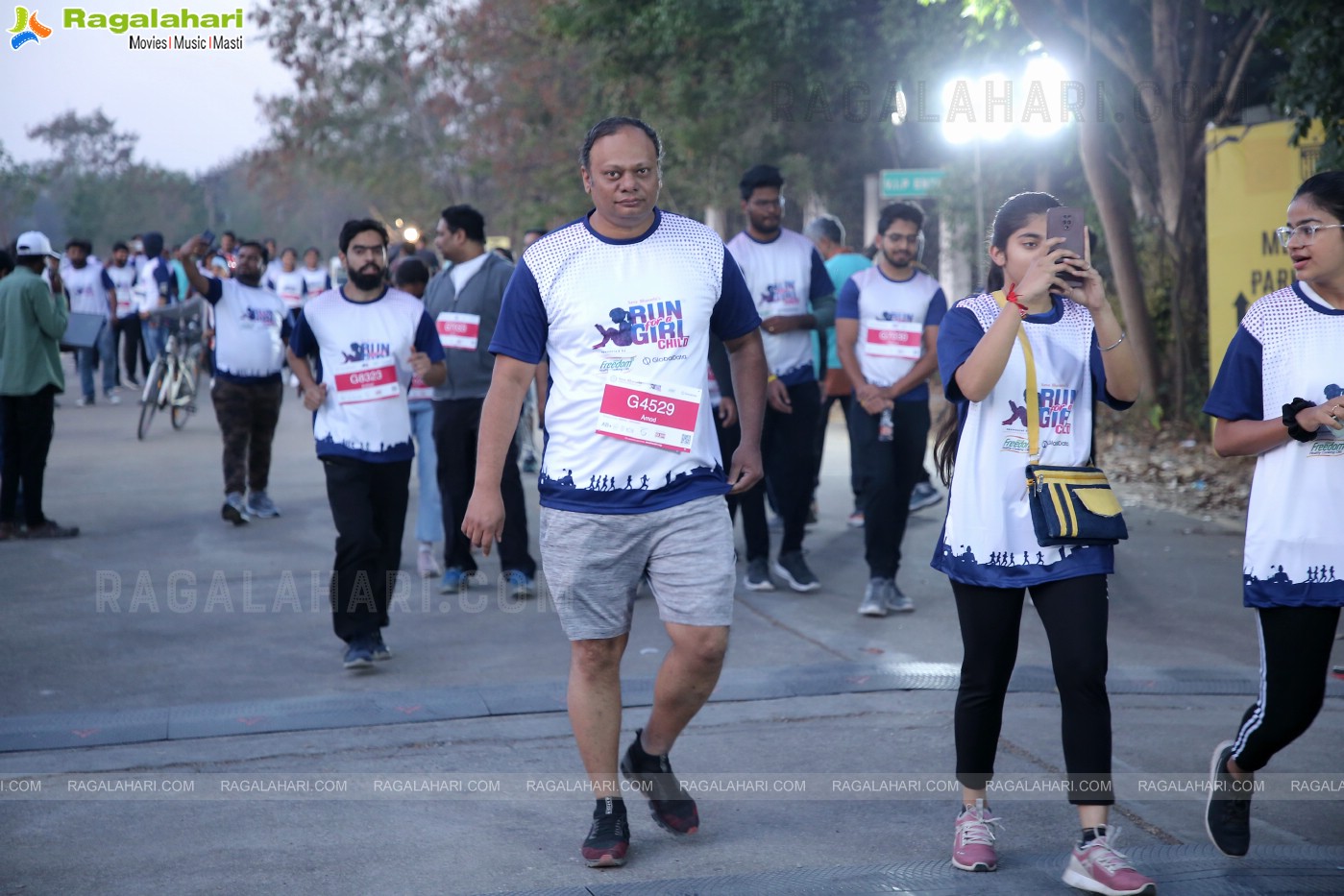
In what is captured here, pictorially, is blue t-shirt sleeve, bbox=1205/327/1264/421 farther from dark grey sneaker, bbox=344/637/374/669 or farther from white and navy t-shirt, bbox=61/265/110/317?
white and navy t-shirt, bbox=61/265/110/317

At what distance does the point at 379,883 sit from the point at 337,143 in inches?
1719

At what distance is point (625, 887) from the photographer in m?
4.03

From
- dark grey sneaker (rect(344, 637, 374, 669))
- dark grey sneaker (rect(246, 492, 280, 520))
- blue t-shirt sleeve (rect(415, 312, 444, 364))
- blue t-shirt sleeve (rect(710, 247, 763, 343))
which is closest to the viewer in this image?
blue t-shirt sleeve (rect(710, 247, 763, 343))

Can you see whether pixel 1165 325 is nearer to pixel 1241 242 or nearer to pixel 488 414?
pixel 1241 242

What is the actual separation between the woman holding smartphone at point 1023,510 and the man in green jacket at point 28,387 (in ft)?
25.2

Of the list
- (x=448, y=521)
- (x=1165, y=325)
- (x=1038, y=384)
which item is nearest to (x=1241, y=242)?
(x=1165, y=325)

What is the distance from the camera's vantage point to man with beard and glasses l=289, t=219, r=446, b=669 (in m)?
6.64

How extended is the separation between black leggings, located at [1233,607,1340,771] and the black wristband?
18.2 inches

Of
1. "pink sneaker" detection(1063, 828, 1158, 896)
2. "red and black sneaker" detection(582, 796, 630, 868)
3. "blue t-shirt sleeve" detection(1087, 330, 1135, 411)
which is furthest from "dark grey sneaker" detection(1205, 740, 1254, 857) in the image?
"red and black sneaker" detection(582, 796, 630, 868)

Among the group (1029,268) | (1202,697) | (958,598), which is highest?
(1029,268)

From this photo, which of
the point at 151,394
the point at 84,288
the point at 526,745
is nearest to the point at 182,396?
the point at 151,394

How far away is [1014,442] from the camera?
4078mm

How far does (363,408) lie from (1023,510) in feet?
11.7

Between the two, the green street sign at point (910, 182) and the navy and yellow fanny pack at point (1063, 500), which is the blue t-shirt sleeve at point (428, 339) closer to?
the navy and yellow fanny pack at point (1063, 500)
